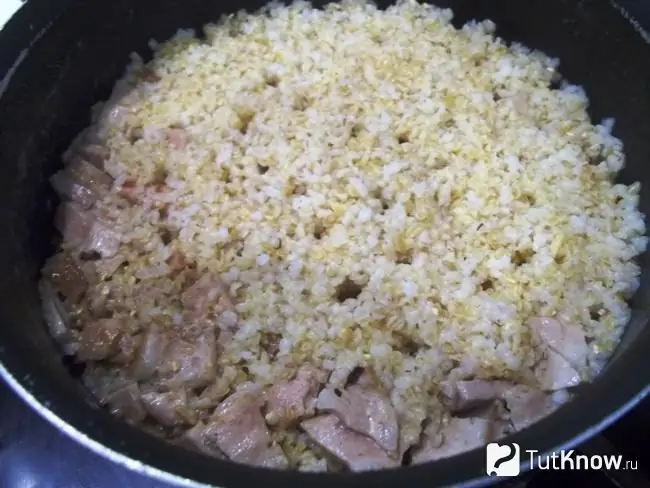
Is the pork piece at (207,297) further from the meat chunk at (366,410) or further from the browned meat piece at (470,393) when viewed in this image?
the browned meat piece at (470,393)

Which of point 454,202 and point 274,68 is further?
point 274,68

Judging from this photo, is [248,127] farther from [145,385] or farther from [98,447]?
[98,447]

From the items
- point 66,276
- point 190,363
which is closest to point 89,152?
point 66,276

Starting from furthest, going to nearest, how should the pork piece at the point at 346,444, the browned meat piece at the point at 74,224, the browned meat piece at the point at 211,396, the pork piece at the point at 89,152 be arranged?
the pork piece at the point at 89,152 → the browned meat piece at the point at 74,224 → the browned meat piece at the point at 211,396 → the pork piece at the point at 346,444

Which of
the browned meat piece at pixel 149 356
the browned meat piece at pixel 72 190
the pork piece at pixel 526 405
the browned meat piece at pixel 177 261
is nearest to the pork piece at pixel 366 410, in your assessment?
the pork piece at pixel 526 405

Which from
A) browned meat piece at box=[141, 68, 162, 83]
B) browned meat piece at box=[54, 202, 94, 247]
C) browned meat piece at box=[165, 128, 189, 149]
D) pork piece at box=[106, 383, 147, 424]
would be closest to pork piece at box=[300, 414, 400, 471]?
pork piece at box=[106, 383, 147, 424]

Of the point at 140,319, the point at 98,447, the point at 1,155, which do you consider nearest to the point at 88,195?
the point at 1,155
